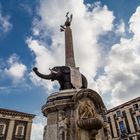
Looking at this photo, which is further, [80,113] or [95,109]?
[95,109]

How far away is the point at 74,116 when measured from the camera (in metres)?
7.35

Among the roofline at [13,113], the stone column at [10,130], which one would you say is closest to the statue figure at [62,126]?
the roofline at [13,113]

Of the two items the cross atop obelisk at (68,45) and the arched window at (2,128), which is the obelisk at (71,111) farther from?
the arched window at (2,128)

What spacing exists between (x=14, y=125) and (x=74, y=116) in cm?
2898

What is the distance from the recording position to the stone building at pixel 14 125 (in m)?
31.5

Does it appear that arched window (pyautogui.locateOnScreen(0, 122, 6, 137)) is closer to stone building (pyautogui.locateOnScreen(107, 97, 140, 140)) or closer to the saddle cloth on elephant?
stone building (pyautogui.locateOnScreen(107, 97, 140, 140))

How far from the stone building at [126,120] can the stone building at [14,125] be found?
56.8 ft

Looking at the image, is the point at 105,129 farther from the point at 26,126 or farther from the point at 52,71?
the point at 26,126

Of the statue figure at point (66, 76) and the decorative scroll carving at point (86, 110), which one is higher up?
Answer: the statue figure at point (66, 76)

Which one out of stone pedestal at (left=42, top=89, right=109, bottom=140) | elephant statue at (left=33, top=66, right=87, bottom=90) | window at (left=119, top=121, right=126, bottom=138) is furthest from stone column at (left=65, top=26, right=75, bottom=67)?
window at (left=119, top=121, right=126, bottom=138)

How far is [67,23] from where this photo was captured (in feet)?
43.5

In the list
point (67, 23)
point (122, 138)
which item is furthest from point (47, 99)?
point (122, 138)

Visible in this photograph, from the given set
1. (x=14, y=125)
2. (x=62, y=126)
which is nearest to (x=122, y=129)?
(x=14, y=125)

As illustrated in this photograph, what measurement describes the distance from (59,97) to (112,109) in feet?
102
